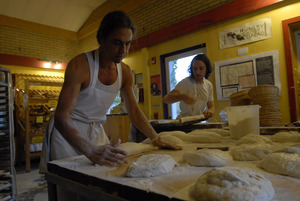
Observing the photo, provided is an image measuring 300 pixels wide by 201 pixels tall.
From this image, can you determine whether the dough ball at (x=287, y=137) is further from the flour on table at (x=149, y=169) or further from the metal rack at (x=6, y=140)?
the metal rack at (x=6, y=140)

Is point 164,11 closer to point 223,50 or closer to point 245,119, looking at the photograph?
point 223,50

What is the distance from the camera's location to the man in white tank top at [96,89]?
4.33 feet

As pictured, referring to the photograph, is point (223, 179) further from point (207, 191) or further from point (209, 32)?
point (209, 32)

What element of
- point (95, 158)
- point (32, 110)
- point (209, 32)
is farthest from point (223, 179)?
point (32, 110)

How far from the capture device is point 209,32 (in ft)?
14.3

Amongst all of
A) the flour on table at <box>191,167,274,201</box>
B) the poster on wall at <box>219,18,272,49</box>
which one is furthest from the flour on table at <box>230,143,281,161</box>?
the poster on wall at <box>219,18,272,49</box>

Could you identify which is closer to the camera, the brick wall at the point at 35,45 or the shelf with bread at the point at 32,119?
the shelf with bread at the point at 32,119

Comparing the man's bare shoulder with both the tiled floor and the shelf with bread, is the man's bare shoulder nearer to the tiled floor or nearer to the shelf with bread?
the tiled floor

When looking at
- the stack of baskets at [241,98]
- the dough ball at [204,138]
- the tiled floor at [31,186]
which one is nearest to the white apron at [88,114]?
the dough ball at [204,138]

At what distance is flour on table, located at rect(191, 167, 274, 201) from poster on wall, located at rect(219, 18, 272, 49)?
11.9 feet

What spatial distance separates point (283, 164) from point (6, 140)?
8.36 feet

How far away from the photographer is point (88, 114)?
179cm

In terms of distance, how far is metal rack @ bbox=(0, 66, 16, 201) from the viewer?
222cm

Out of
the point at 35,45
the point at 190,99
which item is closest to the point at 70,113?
the point at 190,99
